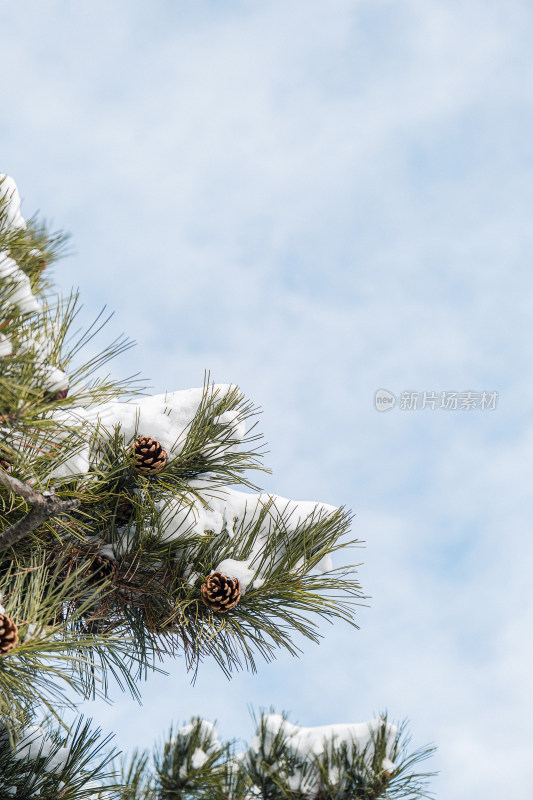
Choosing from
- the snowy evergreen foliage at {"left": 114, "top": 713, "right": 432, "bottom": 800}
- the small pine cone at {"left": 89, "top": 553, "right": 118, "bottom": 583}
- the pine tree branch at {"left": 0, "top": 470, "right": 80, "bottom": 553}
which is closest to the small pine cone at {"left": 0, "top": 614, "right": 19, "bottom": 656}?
the pine tree branch at {"left": 0, "top": 470, "right": 80, "bottom": 553}

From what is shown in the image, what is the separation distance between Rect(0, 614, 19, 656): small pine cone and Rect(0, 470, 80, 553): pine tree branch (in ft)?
0.59

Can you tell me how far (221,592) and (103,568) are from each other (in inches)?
9.9

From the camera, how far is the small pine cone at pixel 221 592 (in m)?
1.44

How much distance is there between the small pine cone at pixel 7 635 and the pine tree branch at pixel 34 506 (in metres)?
0.18

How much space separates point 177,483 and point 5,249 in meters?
0.59

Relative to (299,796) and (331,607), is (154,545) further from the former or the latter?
(299,796)

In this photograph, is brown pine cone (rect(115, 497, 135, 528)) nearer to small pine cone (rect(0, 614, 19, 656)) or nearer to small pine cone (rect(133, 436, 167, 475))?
small pine cone (rect(133, 436, 167, 475))

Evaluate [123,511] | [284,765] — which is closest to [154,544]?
[123,511]

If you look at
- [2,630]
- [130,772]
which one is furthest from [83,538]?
[130,772]

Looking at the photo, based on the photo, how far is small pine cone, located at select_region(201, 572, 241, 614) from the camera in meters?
1.44

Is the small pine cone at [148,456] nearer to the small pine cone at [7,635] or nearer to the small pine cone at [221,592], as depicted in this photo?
the small pine cone at [221,592]

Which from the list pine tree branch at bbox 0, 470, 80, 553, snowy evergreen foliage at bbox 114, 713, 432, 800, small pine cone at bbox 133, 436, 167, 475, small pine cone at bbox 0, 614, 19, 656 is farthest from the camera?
snowy evergreen foliage at bbox 114, 713, 432, 800

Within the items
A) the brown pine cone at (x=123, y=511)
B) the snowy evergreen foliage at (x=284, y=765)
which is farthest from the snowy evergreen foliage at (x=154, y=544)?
the snowy evergreen foliage at (x=284, y=765)

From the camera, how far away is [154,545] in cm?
148
